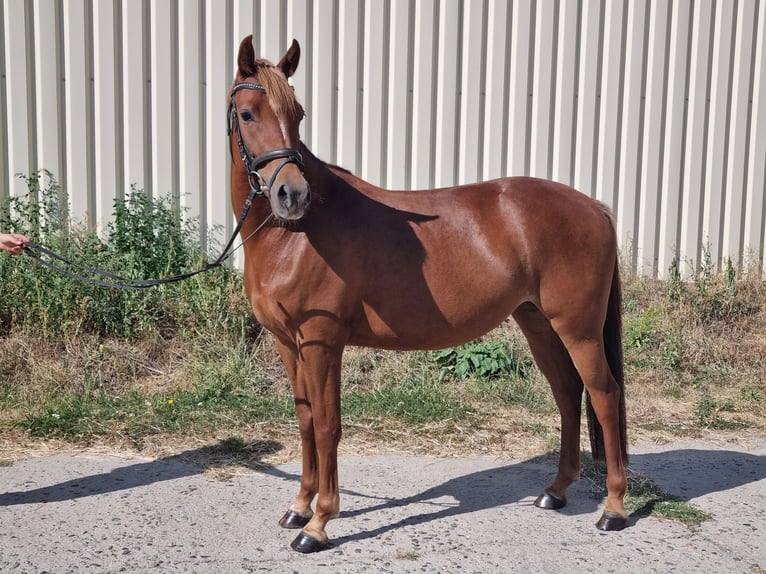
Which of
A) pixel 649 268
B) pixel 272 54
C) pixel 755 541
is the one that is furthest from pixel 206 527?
pixel 649 268

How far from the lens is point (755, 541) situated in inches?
142

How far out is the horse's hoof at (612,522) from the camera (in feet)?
12.3

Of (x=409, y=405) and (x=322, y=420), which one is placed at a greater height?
(x=322, y=420)

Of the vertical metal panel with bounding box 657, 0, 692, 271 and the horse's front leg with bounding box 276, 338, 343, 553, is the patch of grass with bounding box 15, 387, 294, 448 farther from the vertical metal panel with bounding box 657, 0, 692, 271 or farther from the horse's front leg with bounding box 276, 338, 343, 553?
the vertical metal panel with bounding box 657, 0, 692, 271

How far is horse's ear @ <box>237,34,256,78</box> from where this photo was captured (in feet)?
10.5

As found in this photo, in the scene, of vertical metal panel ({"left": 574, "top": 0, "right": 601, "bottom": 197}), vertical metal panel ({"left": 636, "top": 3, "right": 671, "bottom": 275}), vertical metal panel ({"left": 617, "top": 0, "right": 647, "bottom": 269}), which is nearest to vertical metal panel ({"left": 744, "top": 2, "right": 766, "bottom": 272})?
vertical metal panel ({"left": 636, "top": 3, "right": 671, "bottom": 275})

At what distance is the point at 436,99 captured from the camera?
7801 mm

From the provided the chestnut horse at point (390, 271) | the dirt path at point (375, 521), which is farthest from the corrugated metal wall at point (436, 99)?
the chestnut horse at point (390, 271)

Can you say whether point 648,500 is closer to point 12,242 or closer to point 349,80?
point 12,242

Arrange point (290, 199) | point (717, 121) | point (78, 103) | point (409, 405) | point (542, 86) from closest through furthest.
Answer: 1. point (290, 199)
2. point (409, 405)
3. point (78, 103)
4. point (542, 86)
5. point (717, 121)

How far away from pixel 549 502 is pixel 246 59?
2906mm

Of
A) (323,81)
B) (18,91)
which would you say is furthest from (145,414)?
(323,81)

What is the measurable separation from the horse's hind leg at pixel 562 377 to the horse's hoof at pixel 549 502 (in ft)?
0.33

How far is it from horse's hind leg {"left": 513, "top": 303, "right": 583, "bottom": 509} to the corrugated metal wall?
12.3ft
